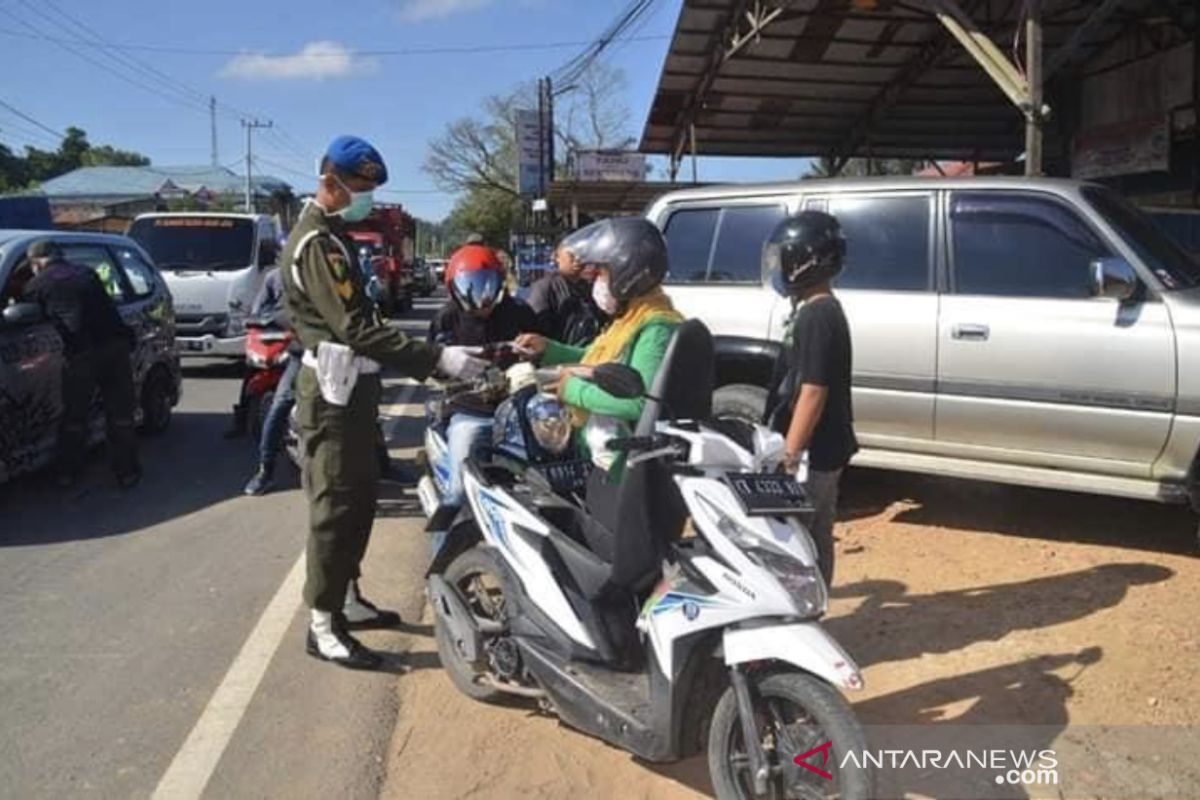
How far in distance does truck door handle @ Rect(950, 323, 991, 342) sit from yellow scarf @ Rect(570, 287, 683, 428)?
2746 millimetres

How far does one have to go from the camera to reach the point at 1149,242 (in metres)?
5.48

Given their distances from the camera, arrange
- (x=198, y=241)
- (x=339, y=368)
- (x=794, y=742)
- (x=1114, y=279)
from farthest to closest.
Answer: (x=198, y=241)
(x=1114, y=279)
(x=339, y=368)
(x=794, y=742)

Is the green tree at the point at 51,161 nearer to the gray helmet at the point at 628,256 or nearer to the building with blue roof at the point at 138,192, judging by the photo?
the building with blue roof at the point at 138,192

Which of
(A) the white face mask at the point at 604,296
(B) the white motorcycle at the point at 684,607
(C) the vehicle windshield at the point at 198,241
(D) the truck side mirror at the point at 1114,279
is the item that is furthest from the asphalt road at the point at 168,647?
(C) the vehicle windshield at the point at 198,241

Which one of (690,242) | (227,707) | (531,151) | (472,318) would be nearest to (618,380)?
(472,318)

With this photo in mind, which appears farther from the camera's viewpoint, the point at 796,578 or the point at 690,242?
the point at 690,242

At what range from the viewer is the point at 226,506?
699cm

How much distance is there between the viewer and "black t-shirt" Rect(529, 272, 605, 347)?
21.4 ft

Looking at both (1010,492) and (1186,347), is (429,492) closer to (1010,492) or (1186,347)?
(1186,347)

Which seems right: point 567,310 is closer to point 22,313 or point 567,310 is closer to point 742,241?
point 742,241

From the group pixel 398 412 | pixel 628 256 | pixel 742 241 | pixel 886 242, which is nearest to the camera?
pixel 628 256

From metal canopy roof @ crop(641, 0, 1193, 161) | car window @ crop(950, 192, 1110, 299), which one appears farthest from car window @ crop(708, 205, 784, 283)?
metal canopy roof @ crop(641, 0, 1193, 161)

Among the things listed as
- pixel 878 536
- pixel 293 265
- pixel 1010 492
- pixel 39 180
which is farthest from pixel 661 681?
pixel 39 180

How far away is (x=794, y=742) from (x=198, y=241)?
43.4 feet
